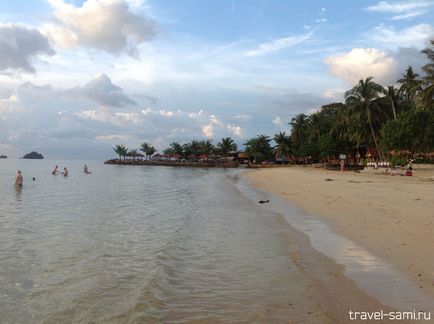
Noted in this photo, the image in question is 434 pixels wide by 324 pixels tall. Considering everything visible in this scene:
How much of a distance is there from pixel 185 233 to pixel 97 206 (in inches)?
347

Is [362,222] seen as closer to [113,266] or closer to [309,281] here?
[309,281]

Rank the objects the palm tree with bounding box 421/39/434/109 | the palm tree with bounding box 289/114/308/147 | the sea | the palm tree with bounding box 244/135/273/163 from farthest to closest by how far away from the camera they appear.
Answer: the palm tree with bounding box 244/135/273/163
the palm tree with bounding box 289/114/308/147
the palm tree with bounding box 421/39/434/109
the sea

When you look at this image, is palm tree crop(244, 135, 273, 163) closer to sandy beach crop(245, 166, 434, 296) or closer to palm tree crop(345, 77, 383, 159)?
palm tree crop(345, 77, 383, 159)

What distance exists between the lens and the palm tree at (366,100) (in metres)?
55.4

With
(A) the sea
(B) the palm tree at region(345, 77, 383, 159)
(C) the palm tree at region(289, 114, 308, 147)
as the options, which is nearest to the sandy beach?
(A) the sea

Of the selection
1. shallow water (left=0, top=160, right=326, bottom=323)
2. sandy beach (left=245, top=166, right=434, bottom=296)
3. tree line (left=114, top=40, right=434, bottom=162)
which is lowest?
shallow water (left=0, top=160, right=326, bottom=323)

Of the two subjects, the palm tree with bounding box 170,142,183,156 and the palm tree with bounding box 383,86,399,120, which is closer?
the palm tree with bounding box 383,86,399,120

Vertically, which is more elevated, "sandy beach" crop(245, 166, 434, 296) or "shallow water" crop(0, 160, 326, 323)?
"sandy beach" crop(245, 166, 434, 296)

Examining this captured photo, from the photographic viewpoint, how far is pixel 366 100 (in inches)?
2208

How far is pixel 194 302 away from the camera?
19.4ft

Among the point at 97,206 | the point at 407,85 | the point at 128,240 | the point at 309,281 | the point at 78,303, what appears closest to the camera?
the point at 78,303

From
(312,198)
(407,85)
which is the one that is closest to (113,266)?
(312,198)

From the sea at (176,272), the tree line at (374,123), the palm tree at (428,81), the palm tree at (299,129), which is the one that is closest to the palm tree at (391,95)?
the tree line at (374,123)

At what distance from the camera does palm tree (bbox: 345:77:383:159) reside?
55.4 m
